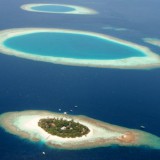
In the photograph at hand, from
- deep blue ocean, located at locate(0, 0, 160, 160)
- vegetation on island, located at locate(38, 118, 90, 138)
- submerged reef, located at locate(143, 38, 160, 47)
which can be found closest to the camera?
deep blue ocean, located at locate(0, 0, 160, 160)

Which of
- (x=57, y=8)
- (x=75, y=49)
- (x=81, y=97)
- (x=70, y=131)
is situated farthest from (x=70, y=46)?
(x=57, y=8)

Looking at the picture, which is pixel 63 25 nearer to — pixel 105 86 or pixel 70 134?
pixel 105 86

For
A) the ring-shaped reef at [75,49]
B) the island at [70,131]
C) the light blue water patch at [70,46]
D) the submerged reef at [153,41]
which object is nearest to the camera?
the island at [70,131]

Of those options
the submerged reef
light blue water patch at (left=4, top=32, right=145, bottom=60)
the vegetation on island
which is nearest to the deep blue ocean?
the submerged reef

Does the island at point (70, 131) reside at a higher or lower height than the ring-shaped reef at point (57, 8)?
lower

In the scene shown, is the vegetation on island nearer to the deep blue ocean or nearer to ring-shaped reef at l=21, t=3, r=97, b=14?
the deep blue ocean

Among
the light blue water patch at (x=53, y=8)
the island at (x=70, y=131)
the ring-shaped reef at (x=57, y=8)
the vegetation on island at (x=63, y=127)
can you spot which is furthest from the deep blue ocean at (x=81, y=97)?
the light blue water patch at (x=53, y=8)

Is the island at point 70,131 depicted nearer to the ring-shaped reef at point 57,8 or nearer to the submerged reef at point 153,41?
the submerged reef at point 153,41
